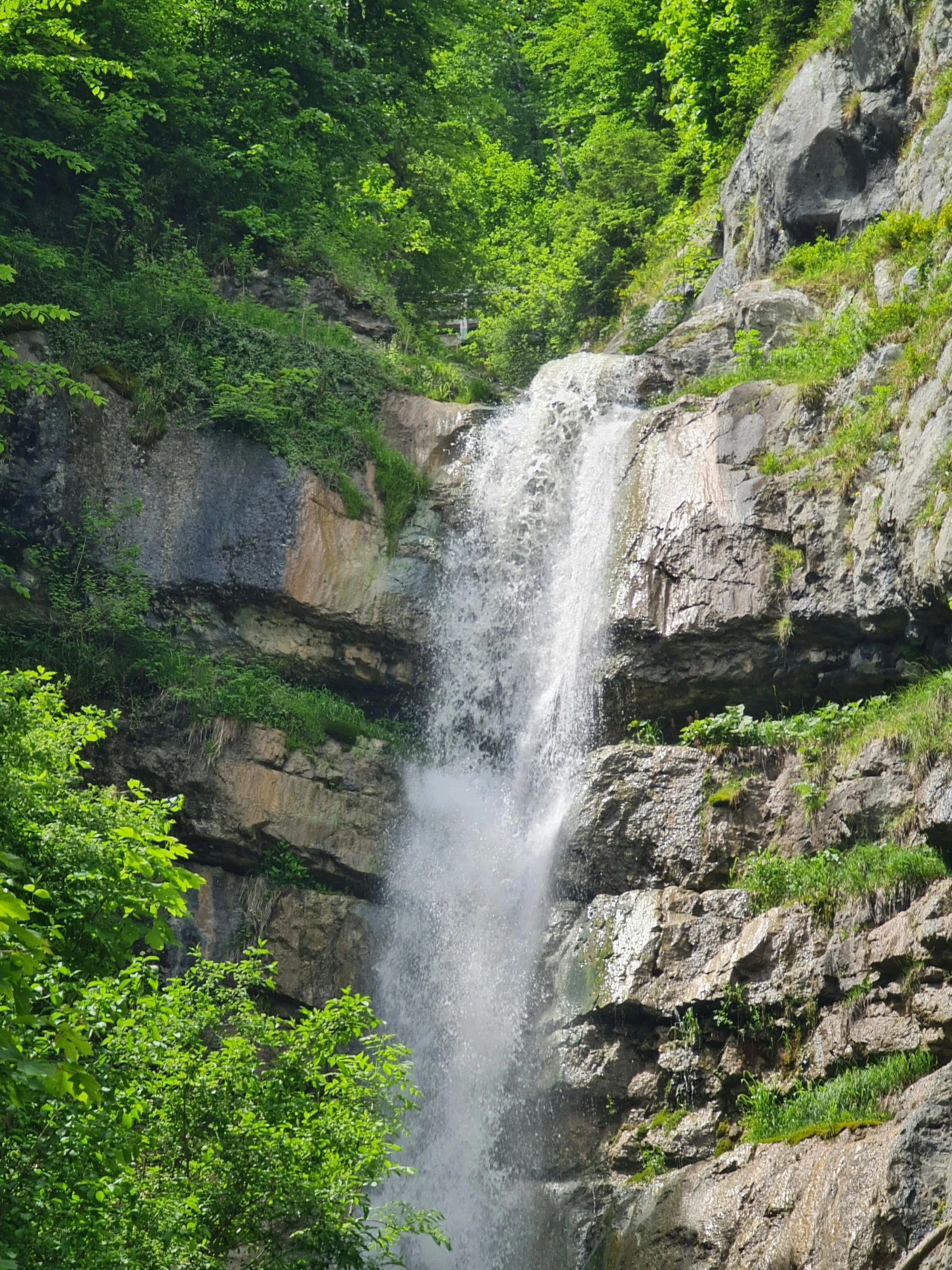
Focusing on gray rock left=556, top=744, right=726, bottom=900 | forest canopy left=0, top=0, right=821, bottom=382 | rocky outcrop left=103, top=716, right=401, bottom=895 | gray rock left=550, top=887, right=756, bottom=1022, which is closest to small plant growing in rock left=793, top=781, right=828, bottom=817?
gray rock left=556, top=744, right=726, bottom=900

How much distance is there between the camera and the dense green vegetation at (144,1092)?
19.1 ft

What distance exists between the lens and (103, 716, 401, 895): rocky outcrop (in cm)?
1359

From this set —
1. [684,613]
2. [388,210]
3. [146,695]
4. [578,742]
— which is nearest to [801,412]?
[684,613]

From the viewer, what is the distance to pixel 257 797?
1381 centimetres

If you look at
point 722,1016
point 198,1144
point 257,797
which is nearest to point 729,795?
point 722,1016

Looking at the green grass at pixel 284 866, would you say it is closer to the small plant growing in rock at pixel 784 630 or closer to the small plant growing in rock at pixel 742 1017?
the small plant growing in rock at pixel 742 1017

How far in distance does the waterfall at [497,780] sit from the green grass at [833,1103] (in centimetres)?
242

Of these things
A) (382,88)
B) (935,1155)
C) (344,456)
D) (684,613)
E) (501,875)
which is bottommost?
(935,1155)

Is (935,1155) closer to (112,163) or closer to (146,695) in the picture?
(146,695)

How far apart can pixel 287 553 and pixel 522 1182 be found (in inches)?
307

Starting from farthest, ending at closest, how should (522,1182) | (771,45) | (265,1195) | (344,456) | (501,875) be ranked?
(771,45) < (344,456) < (501,875) < (522,1182) < (265,1195)

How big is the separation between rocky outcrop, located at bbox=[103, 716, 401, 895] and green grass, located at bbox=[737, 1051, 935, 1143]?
561 centimetres

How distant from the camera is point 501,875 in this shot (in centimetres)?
1331

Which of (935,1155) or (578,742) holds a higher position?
(578,742)
